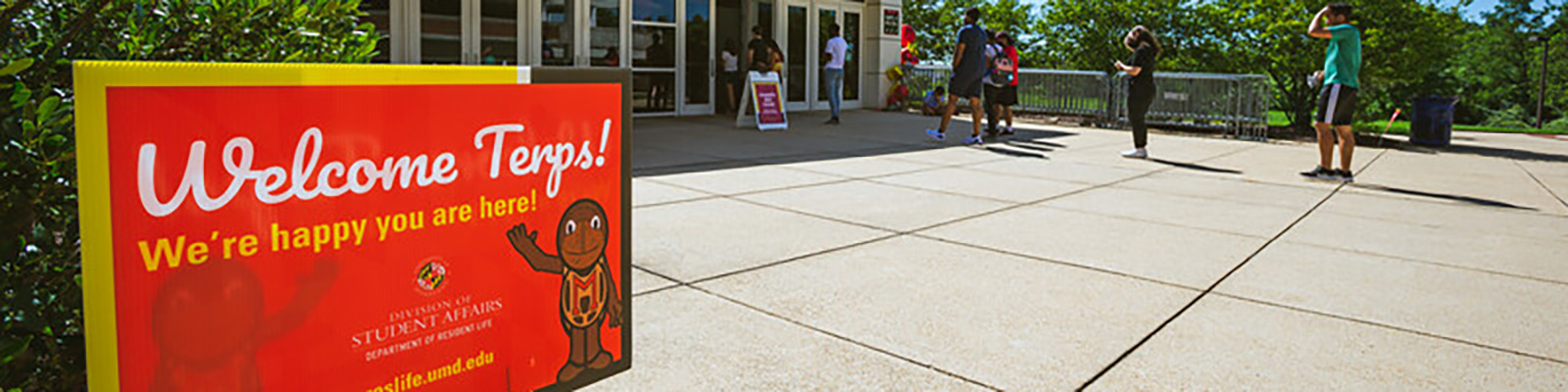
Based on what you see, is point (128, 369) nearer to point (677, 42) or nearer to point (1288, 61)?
point (677, 42)

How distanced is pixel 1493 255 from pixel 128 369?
6.11m

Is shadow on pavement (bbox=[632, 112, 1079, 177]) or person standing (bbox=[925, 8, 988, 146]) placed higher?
person standing (bbox=[925, 8, 988, 146])

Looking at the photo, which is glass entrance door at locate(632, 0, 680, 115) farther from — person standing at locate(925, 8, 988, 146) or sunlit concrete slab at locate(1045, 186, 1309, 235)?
sunlit concrete slab at locate(1045, 186, 1309, 235)

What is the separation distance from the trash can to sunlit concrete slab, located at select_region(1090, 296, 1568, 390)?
12.8 m

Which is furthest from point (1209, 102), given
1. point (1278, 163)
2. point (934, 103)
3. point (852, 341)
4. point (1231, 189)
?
point (852, 341)

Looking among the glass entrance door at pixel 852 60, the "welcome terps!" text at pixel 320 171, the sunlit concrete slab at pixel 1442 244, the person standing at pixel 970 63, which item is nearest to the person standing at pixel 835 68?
the person standing at pixel 970 63

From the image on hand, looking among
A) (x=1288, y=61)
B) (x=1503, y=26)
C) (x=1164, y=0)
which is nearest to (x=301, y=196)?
(x=1288, y=61)

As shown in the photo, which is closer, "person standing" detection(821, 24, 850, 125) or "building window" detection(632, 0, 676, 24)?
"person standing" detection(821, 24, 850, 125)

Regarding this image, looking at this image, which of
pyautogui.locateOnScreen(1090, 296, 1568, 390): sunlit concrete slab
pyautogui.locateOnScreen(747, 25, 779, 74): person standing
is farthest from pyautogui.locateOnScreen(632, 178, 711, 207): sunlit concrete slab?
pyautogui.locateOnScreen(747, 25, 779, 74): person standing

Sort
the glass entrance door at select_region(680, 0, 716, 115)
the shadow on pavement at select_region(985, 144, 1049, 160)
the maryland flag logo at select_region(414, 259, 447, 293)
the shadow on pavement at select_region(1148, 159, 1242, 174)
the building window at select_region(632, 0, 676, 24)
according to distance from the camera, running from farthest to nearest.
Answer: the glass entrance door at select_region(680, 0, 716, 115)
the building window at select_region(632, 0, 676, 24)
the shadow on pavement at select_region(985, 144, 1049, 160)
the shadow on pavement at select_region(1148, 159, 1242, 174)
the maryland flag logo at select_region(414, 259, 447, 293)

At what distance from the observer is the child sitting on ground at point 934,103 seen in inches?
738

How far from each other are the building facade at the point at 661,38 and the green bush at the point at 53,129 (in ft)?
37.1

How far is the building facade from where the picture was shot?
1347cm

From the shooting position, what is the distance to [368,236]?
1.93 meters
